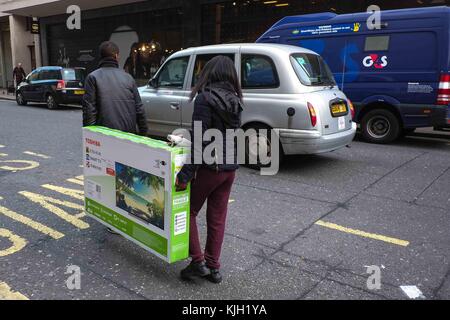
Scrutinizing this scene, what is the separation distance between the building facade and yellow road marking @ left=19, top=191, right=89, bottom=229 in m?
11.3

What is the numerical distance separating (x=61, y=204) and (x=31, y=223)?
59cm

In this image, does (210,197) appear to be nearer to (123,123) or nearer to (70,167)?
(123,123)

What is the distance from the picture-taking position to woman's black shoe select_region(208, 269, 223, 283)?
3160mm

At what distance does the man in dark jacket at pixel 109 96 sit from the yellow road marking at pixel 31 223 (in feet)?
3.58

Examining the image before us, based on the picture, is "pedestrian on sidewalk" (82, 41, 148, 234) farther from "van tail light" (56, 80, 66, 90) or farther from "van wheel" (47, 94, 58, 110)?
"van wheel" (47, 94, 58, 110)

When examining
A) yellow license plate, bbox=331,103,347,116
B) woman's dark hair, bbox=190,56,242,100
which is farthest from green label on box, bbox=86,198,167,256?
yellow license plate, bbox=331,103,347,116

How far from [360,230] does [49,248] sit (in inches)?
115

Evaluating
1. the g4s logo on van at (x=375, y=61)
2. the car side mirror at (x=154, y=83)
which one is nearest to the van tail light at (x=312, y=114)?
the car side mirror at (x=154, y=83)

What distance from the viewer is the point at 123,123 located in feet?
13.4

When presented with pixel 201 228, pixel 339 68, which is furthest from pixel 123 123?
pixel 339 68

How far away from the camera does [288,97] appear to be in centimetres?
602

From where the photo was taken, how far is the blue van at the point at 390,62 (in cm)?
790

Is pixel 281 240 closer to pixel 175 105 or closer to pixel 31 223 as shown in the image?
pixel 31 223

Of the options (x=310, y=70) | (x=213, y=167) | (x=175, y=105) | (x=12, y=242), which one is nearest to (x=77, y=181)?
(x=12, y=242)
